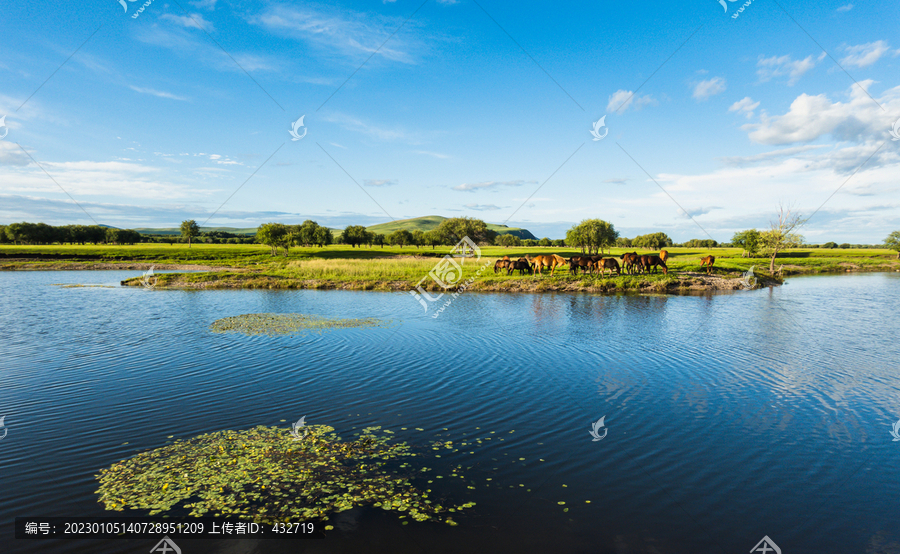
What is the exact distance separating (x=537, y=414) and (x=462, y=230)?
4148 inches

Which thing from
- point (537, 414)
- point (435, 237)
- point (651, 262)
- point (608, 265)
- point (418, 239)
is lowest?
point (537, 414)

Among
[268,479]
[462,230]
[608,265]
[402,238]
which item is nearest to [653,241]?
[462,230]

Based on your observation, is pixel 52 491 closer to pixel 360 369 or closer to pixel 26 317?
pixel 360 369

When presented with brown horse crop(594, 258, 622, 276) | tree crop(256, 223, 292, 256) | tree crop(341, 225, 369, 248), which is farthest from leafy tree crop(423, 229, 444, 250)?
brown horse crop(594, 258, 622, 276)

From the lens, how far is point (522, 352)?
19.9m

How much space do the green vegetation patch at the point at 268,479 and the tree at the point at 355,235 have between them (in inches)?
5360

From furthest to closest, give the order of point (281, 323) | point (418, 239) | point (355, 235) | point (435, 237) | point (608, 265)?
point (418, 239) < point (355, 235) < point (435, 237) < point (608, 265) < point (281, 323)

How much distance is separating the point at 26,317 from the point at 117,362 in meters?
16.8

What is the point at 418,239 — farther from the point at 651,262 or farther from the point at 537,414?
the point at 537,414

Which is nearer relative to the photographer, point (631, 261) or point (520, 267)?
point (631, 261)

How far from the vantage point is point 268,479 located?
8.80m

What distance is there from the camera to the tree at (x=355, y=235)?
472ft

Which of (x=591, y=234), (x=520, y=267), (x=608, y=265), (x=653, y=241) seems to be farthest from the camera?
(x=653, y=241)

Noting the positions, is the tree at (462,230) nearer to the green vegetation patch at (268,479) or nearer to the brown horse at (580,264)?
the brown horse at (580,264)
